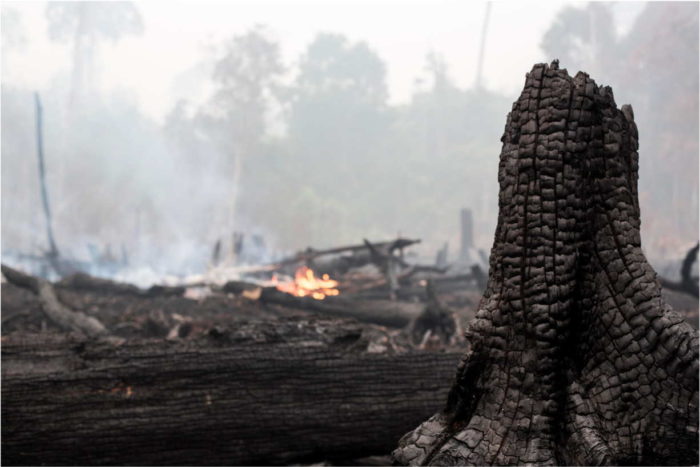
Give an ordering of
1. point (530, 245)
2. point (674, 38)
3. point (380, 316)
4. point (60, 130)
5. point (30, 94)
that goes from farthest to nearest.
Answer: point (60, 130) < point (30, 94) < point (674, 38) < point (380, 316) < point (530, 245)

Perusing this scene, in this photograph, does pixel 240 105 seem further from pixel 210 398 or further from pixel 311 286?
pixel 210 398

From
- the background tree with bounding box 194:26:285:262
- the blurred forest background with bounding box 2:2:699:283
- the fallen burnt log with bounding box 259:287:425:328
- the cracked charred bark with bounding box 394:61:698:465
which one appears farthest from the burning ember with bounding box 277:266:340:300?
the background tree with bounding box 194:26:285:262

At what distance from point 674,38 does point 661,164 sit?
551 centimetres

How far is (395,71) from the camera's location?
112 feet

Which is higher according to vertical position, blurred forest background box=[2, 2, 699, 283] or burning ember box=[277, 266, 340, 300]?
blurred forest background box=[2, 2, 699, 283]

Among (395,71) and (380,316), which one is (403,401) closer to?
(380,316)

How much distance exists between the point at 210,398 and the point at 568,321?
278cm

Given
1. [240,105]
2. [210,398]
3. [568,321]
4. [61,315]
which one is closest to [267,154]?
[240,105]

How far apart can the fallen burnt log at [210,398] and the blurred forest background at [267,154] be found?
19.3m

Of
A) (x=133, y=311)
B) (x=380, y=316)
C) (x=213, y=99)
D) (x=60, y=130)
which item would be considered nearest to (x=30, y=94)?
(x=60, y=130)

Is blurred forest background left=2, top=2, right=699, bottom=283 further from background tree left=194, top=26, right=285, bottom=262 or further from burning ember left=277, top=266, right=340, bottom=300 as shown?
burning ember left=277, top=266, right=340, bottom=300

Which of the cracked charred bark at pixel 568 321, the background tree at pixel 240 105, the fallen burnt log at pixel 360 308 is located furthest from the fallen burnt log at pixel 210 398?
the background tree at pixel 240 105

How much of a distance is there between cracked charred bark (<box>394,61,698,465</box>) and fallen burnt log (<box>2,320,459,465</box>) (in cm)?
198

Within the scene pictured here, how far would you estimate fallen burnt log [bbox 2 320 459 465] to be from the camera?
4145mm
